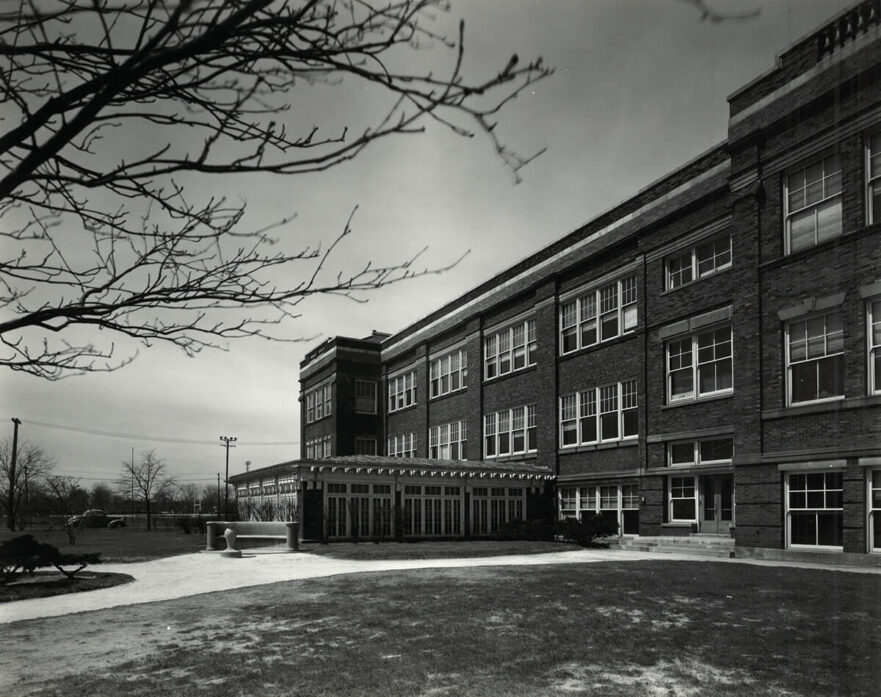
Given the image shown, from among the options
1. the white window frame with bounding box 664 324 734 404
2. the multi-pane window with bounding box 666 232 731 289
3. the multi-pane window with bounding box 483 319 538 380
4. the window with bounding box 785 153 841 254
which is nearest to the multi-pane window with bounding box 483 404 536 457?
the multi-pane window with bounding box 483 319 538 380

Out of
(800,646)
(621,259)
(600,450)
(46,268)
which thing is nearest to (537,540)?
(600,450)

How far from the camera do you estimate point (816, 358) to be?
61.7ft

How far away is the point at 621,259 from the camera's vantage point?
→ 27.1 meters

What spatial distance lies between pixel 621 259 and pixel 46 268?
934 inches

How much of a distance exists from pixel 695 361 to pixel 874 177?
292 inches

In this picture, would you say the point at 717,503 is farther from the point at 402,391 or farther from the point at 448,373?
the point at 402,391

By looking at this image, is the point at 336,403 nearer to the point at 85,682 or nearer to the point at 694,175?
the point at 694,175

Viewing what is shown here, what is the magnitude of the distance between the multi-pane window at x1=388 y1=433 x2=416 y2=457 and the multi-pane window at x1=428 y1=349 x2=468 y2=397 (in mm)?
3863

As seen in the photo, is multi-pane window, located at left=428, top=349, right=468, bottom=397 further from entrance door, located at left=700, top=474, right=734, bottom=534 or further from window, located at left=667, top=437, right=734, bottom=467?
entrance door, located at left=700, top=474, right=734, bottom=534

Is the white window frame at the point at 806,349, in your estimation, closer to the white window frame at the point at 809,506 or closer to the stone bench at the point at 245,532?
the white window frame at the point at 809,506

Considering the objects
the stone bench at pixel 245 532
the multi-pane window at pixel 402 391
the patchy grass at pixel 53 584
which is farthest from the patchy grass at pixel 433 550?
the multi-pane window at pixel 402 391

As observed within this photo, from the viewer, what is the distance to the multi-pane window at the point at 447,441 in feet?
126

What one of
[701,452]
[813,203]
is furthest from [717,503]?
[813,203]

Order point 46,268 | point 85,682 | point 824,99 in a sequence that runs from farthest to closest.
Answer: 1. point 824,99
2. point 85,682
3. point 46,268
